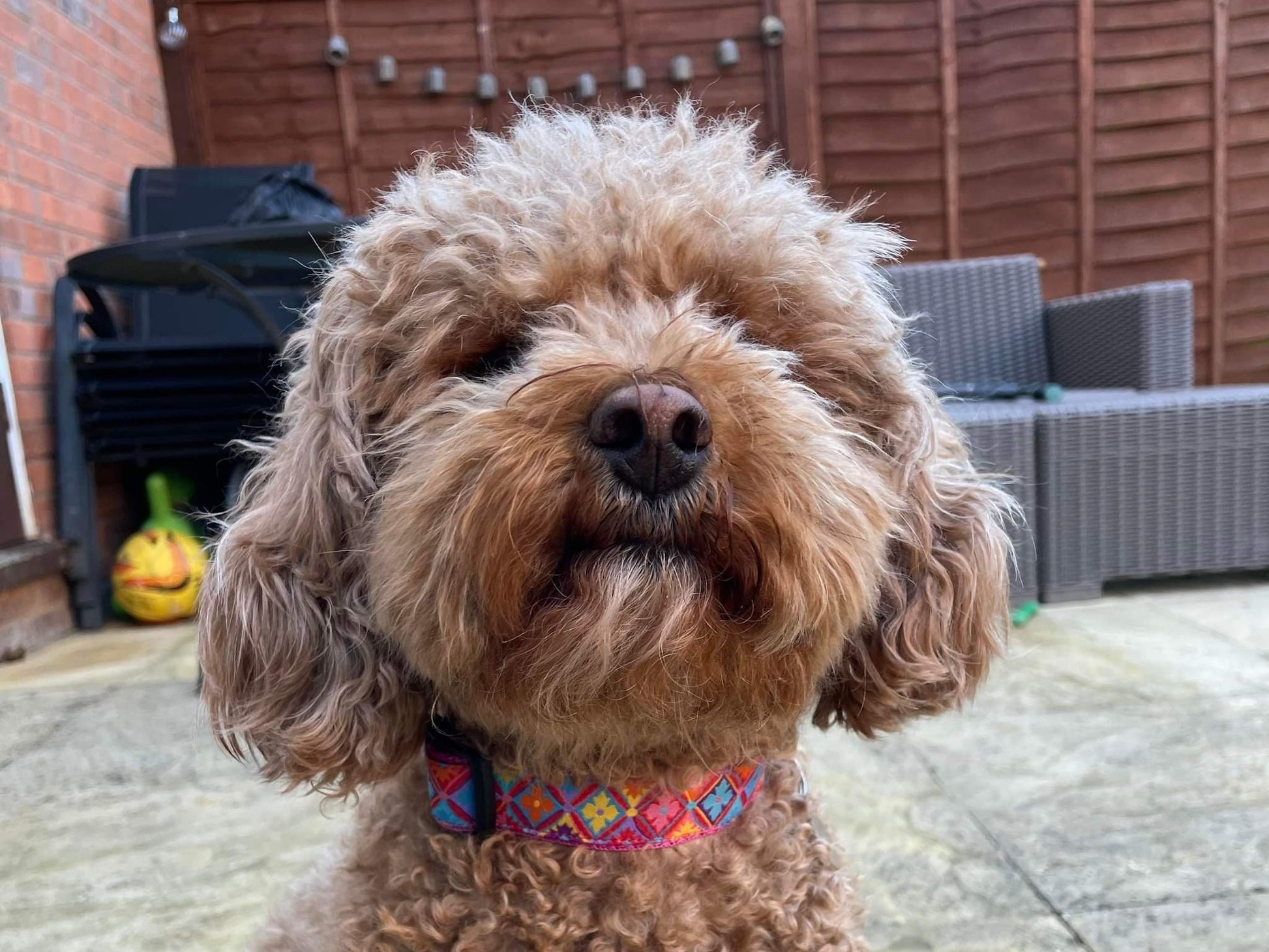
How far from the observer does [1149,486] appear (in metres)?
3.23

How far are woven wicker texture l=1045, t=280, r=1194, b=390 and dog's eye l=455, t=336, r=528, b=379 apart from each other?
324 cm

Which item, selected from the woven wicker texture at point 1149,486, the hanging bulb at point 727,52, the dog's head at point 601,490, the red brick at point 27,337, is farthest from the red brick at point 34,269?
the woven wicker texture at point 1149,486

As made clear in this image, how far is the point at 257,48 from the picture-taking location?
192 inches

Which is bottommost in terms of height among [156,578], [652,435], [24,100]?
[156,578]

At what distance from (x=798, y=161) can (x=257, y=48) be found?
10.1ft

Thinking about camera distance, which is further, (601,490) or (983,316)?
(983,316)

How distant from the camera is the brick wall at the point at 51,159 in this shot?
11.4 ft


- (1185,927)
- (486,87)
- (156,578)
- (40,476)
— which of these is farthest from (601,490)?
(486,87)

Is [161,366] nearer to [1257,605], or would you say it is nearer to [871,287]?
[871,287]

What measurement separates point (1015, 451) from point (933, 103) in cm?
293

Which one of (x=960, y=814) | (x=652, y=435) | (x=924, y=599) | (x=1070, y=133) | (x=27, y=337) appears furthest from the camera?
(x=1070, y=133)

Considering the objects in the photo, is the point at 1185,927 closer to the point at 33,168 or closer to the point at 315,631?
the point at 315,631

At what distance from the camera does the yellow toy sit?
3623 mm

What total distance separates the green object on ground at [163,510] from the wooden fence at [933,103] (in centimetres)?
190
